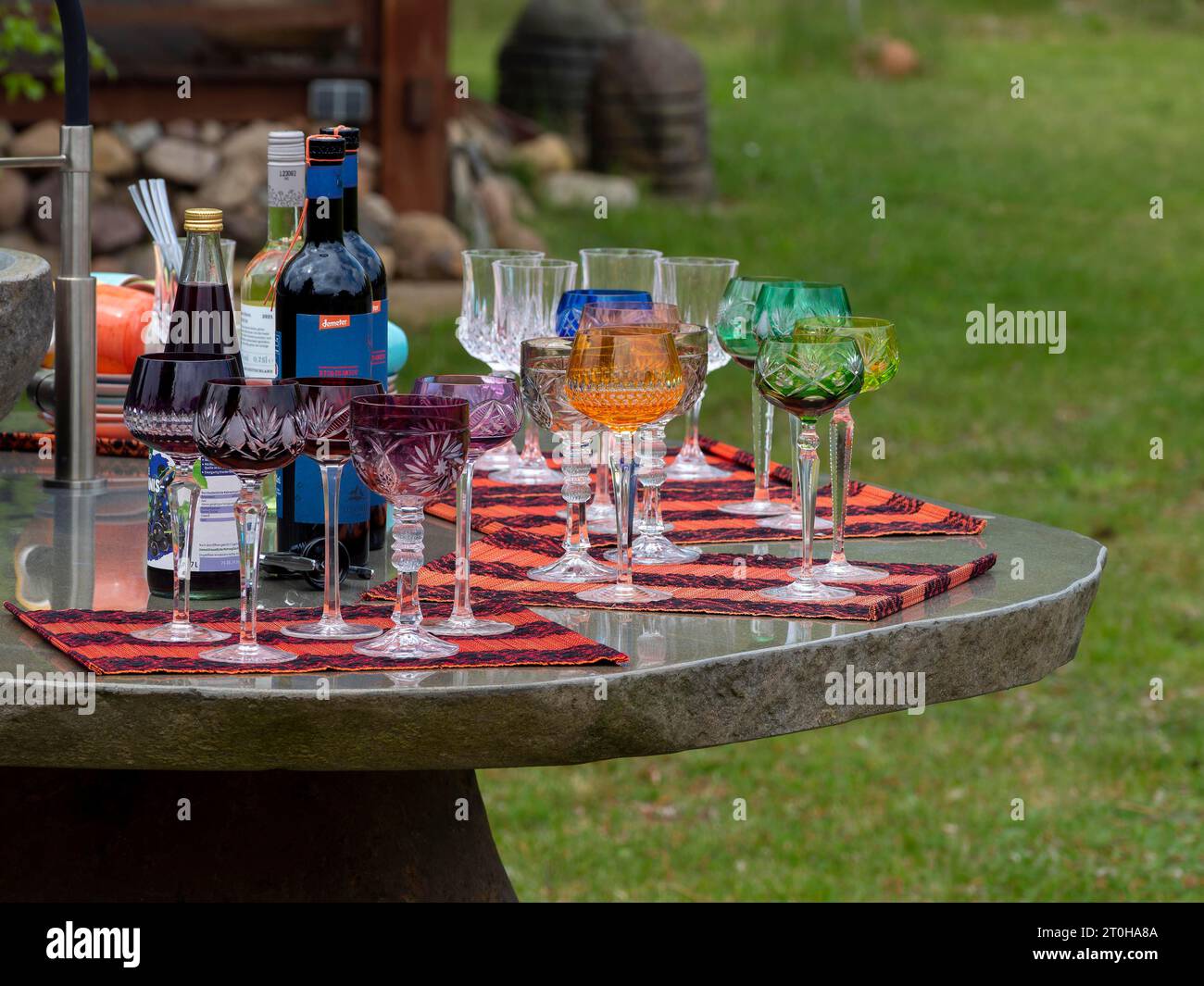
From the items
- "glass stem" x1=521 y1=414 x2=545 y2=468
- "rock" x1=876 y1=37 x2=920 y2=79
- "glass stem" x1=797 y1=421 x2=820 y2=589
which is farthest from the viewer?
"rock" x1=876 y1=37 x2=920 y2=79

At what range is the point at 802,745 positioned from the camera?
16.7 ft

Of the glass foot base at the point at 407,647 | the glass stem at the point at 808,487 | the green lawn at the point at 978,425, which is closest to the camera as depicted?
the glass foot base at the point at 407,647

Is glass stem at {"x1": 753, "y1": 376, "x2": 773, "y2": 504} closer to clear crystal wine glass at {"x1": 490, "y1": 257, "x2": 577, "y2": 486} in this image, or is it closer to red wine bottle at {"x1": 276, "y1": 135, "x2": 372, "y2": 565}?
clear crystal wine glass at {"x1": 490, "y1": 257, "x2": 577, "y2": 486}

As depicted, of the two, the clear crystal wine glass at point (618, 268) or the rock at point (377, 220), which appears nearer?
the clear crystal wine glass at point (618, 268)

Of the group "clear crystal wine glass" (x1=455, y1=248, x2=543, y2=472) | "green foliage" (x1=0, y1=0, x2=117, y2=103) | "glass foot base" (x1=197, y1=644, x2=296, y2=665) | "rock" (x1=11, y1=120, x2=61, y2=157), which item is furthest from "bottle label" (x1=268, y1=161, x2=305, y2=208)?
"rock" (x1=11, y1=120, x2=61, y2=157)

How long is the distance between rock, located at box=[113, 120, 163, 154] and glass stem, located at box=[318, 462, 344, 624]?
6.95 m

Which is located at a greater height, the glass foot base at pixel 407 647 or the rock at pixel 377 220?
the rock at pixel 377 220

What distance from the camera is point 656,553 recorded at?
2.28 m

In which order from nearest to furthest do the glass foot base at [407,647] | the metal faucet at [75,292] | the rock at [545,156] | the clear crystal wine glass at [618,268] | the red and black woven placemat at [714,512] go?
the glass foot base at [407,647]
the red and black woven placemat at [714,512]
the metal faucet at [75,292]
the clear crystal wine glass at [618,268]
the rock at [545,156]

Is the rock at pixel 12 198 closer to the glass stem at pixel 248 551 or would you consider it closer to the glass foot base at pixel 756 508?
the glass foot base at pixel 756 508

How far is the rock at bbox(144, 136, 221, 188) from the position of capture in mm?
8469

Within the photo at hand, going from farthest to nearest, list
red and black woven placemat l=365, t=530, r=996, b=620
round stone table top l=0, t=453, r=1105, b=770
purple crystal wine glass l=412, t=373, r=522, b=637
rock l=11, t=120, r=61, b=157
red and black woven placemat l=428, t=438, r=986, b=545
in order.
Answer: rock l=11, t=120, r=61, b=157
red and black woven placemat l=428, t=438, r=986, b=545
red and black woven placemat l=365, t=530, r=996, b=620
purple crystal wine glass l=412, t=373, r=522, b=637
round stone table top l=0, t=453, r=1105, b=770

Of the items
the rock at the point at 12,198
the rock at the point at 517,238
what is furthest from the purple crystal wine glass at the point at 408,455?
the rock at the point at 517,238

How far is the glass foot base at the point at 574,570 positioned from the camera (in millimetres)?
2145
